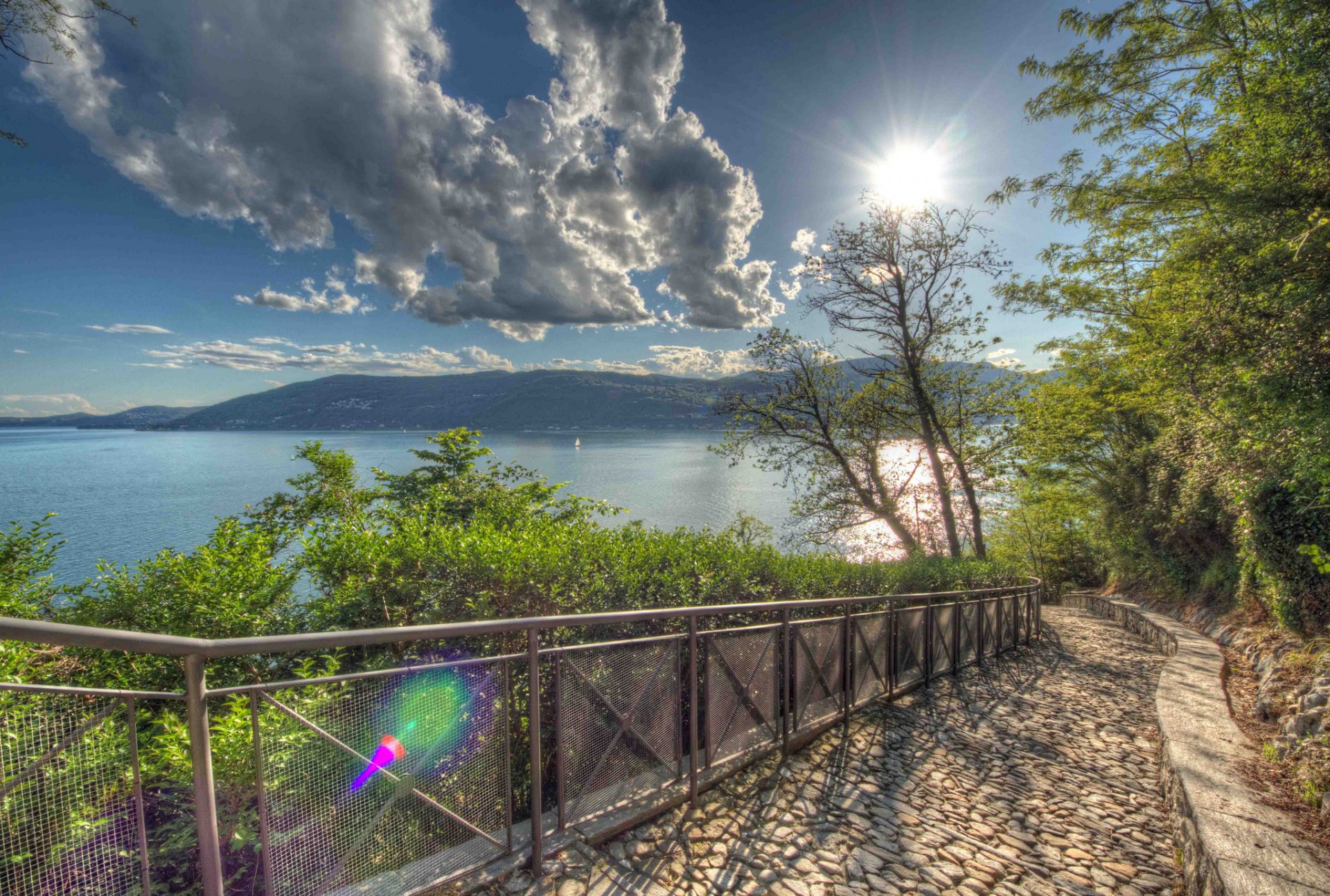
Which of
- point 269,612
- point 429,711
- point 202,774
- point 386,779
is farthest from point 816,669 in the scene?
point 269,612

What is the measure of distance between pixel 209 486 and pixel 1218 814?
211 ft

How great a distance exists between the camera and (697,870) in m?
2.72

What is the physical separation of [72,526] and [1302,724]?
4545cm

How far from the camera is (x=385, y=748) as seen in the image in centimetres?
229

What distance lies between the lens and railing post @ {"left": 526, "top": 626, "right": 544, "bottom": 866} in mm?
2568

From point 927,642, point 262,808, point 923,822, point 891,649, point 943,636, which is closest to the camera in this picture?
point 262,808

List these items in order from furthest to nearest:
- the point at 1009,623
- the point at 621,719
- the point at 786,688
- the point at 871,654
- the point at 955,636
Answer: the point at 1009,623 → the point at 955,636 → the point at 871,654 → the point at 786,688 → the point at 621,719

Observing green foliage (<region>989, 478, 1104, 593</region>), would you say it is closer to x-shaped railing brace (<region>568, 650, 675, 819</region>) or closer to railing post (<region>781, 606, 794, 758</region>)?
railing post (<region>781, 606, 794, 758</region>)

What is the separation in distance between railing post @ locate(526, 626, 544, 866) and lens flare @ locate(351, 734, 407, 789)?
598 millimetres

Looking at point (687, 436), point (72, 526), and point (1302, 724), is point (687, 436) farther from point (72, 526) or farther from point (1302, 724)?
point (1302, 724)

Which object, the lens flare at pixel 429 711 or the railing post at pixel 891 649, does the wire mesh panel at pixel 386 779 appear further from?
the railing post at pixel 891 649

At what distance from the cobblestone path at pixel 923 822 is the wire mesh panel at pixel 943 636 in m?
1.16

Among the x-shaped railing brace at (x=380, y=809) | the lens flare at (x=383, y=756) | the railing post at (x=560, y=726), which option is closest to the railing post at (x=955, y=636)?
the railing post at (x=560, y=726)

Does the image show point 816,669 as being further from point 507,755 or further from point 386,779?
point 386,779
